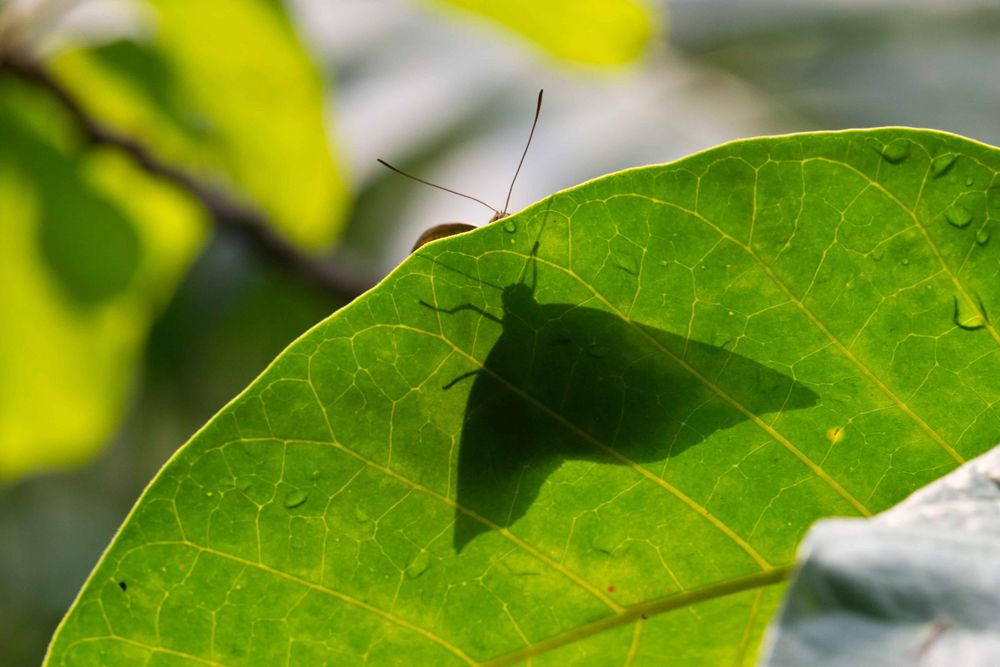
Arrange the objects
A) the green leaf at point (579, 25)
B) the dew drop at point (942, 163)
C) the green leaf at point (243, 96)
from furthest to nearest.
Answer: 1. the green leaf at point (243, 96)
2. the green leaf at point (579, 25)
3. the dew drop at point (942, 163)

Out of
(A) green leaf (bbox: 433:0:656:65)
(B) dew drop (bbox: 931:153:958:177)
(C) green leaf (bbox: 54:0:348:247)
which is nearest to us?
(B) dew drop (bbox: 931:153:958:177)

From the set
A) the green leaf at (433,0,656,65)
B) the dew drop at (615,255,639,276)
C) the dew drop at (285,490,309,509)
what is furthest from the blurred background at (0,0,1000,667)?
the dew drop at (285,490,309,509)

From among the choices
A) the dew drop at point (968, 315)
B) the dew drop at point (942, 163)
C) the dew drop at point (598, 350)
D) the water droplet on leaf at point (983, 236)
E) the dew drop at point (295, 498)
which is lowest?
the dew drop at point (295, 498)

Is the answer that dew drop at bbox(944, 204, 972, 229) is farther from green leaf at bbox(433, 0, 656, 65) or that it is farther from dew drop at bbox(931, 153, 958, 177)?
green leaf at bbox(433, 0, 656, 65)

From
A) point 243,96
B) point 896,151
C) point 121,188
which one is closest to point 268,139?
point 243,96

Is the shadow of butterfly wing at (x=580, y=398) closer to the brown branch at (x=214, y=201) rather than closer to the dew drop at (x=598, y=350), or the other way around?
the dew drop at (x=598, y=350)

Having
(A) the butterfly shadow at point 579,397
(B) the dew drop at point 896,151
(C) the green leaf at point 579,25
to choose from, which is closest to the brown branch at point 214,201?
(C) the green leaf at point 579,25

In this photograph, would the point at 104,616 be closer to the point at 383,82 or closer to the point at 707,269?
the point at 707,269

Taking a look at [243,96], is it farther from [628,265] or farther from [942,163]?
[942,163]
